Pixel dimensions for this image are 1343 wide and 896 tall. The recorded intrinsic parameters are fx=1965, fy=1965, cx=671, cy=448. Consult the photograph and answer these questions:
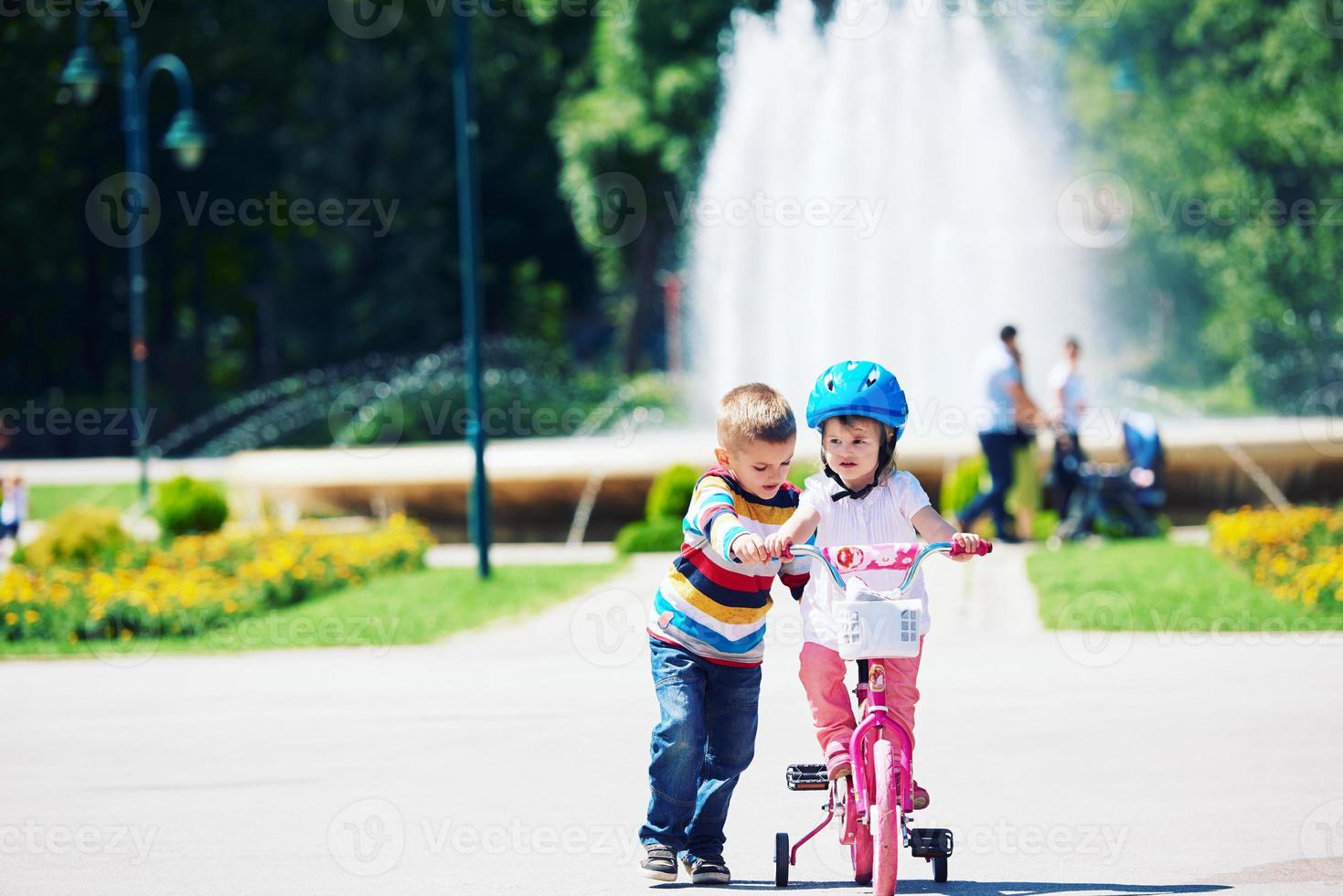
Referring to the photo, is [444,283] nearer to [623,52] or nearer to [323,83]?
[323,83]

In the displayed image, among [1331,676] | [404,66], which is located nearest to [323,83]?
[404,66]

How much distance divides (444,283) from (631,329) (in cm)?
640

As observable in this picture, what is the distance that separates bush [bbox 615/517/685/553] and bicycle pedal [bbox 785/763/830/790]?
10.3m

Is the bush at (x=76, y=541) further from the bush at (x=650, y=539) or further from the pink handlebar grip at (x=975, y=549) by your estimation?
the pink handlebar grip at (x=975, y=549)

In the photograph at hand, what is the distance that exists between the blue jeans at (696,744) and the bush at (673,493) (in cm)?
1060

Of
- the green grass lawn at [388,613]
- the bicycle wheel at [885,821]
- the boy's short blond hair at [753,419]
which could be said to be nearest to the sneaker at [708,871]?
the bicycle wheel at [885,821]

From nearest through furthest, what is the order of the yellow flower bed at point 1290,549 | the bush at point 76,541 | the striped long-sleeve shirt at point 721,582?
the striped long-sleeve shirt at point 721,582 → the yellow flower bed at point 1290,549 → the bush at point 76,541

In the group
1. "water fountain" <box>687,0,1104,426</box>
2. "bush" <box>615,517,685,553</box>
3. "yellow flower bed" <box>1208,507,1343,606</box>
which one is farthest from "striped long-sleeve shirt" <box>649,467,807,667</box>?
"water fountain" <box>687,0,1104,426</box>

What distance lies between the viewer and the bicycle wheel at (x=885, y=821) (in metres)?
5.25

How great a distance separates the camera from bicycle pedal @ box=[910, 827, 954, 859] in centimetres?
550

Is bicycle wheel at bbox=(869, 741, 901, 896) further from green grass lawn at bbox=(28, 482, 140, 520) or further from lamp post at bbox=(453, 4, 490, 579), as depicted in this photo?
green grass lawn at bbox=(28, 482, 140, 520)

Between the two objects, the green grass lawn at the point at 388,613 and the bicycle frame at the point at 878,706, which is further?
the green grass lawn at the point at 388,613

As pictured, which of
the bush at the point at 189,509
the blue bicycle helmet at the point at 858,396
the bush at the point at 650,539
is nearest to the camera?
the blue bicycle helmet at the point at 858,396

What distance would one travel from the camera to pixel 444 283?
1945 inches
